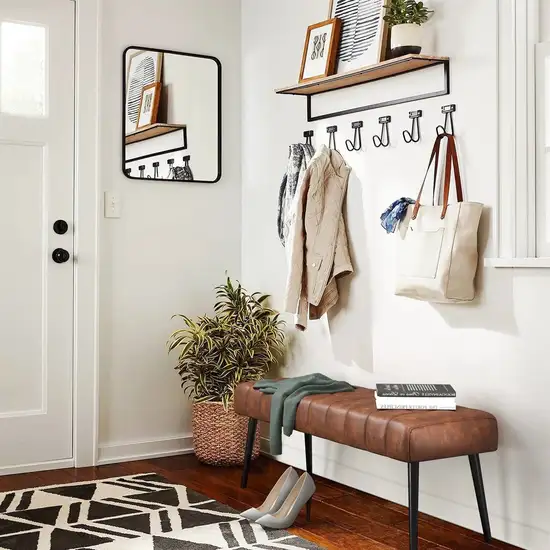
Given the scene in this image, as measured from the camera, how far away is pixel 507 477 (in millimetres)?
2797

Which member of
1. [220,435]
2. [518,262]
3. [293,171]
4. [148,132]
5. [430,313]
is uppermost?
[148,132]

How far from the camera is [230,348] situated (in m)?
3.80

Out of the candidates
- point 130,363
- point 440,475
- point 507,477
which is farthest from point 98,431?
point 507,477

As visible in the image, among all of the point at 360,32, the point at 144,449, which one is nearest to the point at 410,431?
the point at 360,32

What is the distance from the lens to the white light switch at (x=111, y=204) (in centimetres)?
393

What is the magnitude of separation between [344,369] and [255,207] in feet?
3.38

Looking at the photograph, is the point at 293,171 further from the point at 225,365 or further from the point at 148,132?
the point at 225,365

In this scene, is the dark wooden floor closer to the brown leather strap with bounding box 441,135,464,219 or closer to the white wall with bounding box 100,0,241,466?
the white wall with bounding box 100,0,241,466

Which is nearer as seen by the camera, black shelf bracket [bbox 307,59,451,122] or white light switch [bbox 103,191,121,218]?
black shelf bracket [bbox 307,59,451,122]

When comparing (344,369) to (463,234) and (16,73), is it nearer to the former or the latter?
(463,234)

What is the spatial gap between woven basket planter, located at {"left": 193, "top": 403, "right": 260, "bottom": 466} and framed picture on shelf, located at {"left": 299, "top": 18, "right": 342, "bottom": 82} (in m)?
1.53

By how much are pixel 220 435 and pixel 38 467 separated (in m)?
0.82

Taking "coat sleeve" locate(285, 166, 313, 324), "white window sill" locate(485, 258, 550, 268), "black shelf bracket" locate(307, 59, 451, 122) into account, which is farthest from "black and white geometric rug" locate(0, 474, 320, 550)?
"black shelf bracket" locate(307, 59, 451, 122)

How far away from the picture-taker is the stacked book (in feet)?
9.00
